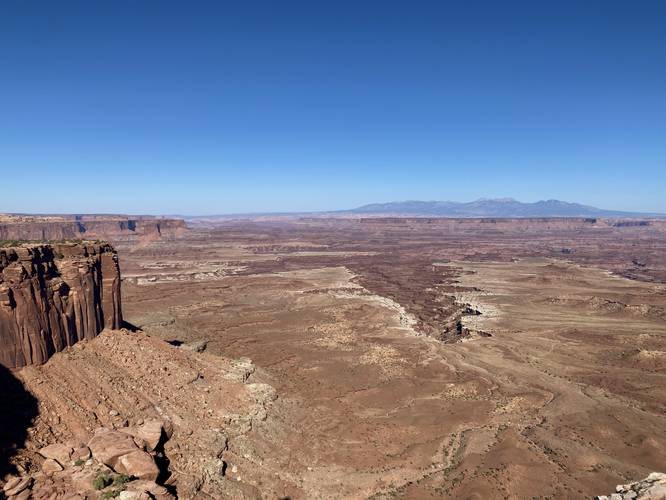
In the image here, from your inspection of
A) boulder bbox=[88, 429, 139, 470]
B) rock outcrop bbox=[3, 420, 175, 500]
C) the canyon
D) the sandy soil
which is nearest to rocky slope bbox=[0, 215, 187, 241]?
the sandy soil

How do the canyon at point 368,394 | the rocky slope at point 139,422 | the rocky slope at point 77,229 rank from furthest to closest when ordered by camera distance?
the rocky slope at point 77,229 < the canyon at point 368,394 < the rocky slope at point 139,422

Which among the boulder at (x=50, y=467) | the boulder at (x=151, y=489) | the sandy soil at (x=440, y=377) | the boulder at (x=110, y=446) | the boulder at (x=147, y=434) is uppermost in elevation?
the boulder at (x=50, y=467)

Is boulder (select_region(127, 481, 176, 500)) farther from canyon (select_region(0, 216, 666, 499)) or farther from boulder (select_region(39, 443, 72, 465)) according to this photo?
boulder (select_region(39, 443, 72, 465))

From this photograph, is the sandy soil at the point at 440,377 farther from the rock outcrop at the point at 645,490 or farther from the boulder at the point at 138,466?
the boulder at the point at 138,466

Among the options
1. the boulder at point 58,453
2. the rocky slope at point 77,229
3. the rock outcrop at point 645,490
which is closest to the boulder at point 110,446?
the boulder at point 58,453

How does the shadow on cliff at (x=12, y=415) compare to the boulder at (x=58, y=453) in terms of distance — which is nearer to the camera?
the shadow on cliff at (x=12, y=415)

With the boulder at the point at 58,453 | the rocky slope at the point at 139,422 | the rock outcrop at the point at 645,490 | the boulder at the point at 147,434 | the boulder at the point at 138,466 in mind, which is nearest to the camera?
the boulder at the point at 58,453
